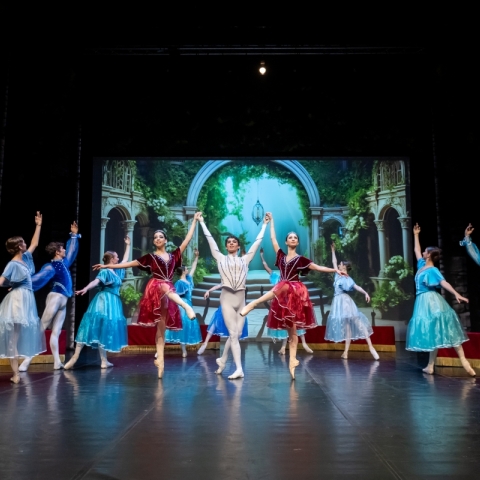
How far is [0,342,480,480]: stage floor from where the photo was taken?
2186 millimetres

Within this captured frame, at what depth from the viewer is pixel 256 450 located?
8.04 feet

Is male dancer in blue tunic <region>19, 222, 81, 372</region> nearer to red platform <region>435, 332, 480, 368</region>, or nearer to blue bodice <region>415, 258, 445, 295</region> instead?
blue bodice <region>415, 258, 445, 295</region>

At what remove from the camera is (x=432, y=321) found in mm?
5434

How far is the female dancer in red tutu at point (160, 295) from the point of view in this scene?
4.97 meters

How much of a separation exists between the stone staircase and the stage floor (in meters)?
4.92

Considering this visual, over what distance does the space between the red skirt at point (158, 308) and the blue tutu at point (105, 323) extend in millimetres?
965

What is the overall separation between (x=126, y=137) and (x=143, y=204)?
60.0 inches

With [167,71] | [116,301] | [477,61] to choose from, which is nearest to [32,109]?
[167,71]

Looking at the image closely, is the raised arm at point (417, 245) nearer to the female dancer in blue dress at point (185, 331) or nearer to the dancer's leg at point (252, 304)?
the dancer's leg at point (252, 304)

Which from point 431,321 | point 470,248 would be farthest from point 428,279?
point 470,248

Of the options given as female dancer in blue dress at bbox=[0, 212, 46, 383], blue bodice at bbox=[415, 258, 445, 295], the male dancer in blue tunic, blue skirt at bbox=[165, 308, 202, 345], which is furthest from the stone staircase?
female dancer in blue dress at bbox=[0, 212, 46, 383]

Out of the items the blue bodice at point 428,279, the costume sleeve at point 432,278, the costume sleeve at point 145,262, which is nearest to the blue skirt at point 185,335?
the costume sleeve at point 145,262

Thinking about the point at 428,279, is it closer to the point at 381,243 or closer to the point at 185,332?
the point at 185,332

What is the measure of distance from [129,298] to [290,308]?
18.3 ft
